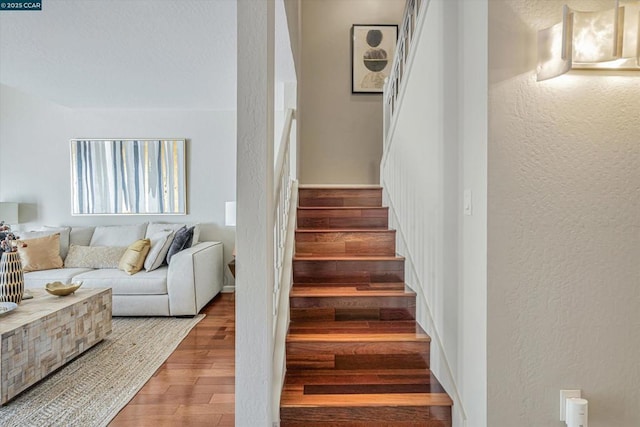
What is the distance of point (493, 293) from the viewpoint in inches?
58.6

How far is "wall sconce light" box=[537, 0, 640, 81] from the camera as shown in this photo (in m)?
1.35

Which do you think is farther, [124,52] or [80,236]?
[80,236]

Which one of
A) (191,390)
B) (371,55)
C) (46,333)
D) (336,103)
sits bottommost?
(191,390)

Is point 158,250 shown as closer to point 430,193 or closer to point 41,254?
point 41,254

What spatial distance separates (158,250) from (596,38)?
12.8ft

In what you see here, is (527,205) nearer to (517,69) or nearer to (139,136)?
(517,69)

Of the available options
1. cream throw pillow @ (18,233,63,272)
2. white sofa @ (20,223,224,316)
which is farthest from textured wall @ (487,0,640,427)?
cream throw pillow @ (18,233,63,272)

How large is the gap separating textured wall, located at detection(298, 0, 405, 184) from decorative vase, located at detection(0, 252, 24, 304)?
113 inches

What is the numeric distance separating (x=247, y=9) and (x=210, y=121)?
11.2 ft

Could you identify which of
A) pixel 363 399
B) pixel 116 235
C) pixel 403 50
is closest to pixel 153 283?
pixel 116 235

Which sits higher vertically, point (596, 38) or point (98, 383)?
point (596, 38)

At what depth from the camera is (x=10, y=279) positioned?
8.36ft

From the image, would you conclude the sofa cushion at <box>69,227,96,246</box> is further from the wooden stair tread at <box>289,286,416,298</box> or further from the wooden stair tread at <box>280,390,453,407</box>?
the wooden stair tread at <box>280,390,453,407</box>

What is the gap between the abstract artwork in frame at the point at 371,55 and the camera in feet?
14.7
